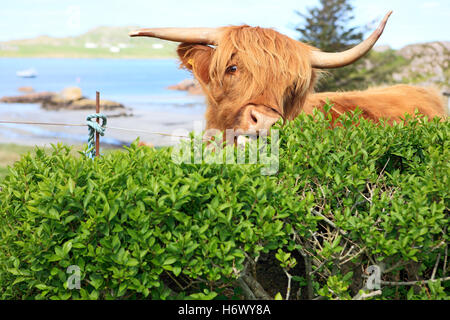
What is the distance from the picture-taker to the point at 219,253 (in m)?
2.42

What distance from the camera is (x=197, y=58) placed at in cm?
533

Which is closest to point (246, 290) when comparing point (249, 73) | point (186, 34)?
point (249, 73)

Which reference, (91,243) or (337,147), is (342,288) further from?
(91,243)

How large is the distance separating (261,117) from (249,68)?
717mm

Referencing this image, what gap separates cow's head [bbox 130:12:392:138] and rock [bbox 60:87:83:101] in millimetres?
25035

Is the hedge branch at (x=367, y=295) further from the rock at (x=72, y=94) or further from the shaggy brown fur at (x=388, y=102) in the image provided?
the rock at (x=72, y=94)

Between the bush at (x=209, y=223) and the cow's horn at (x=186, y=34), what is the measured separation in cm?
246

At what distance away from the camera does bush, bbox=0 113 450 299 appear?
2424 mm

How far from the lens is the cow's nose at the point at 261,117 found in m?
4.25

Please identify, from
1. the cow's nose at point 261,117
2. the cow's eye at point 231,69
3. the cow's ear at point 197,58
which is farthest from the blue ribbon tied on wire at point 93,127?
the cow's nose at point 261,117

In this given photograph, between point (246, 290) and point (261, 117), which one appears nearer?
point (246, 290)

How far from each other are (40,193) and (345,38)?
21951 mm

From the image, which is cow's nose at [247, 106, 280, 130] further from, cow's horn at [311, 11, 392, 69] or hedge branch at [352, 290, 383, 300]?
hedge branch at [352, 290, 383, 300]

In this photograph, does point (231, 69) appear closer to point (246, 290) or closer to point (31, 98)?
point (246, 290)
